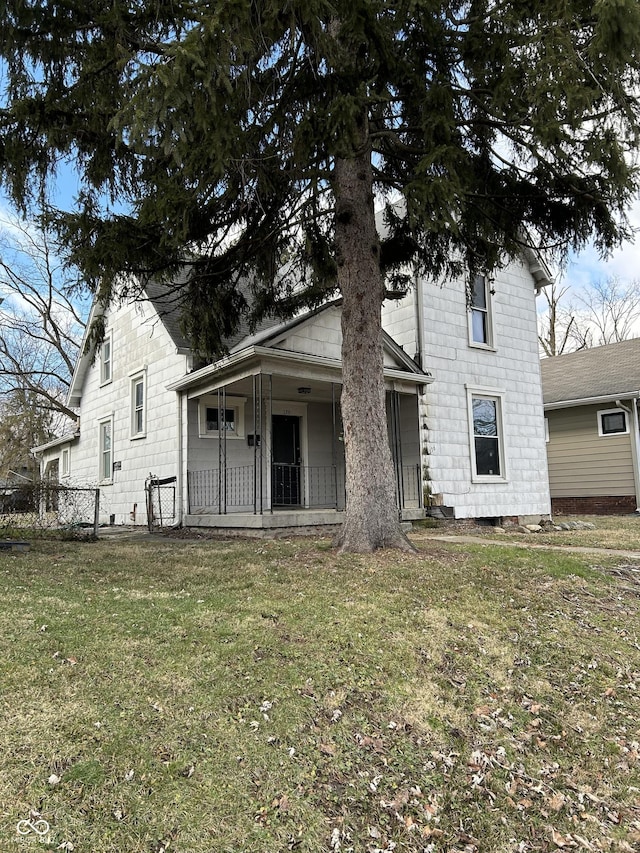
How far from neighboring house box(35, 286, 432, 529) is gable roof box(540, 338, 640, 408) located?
258 inches

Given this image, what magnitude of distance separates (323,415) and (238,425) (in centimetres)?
224

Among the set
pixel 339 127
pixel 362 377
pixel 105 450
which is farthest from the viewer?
pixel 105 450

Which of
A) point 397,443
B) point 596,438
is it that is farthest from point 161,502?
point 596,438

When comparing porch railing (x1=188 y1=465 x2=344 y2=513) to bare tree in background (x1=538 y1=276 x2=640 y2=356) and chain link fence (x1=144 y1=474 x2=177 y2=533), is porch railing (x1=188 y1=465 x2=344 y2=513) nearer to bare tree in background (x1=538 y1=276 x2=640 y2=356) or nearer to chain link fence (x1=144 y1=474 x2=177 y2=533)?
chain link fence (x1=144 y1=474 x2=177 y2=533)

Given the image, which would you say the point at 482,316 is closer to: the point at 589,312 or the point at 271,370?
the point at 271,370

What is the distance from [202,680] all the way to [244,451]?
30.1 feet

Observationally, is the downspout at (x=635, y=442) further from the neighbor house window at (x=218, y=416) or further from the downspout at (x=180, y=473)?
the downspout at (x=180, y=473)

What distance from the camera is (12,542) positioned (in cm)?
777

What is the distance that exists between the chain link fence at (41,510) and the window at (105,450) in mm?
4642

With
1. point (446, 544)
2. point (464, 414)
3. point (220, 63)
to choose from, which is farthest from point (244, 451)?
point (220, 63)

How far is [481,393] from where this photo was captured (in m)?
13.1

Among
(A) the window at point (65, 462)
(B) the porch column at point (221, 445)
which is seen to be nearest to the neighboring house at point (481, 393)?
(B) the porch column at point (221, 445)

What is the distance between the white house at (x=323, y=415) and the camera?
11336 mm

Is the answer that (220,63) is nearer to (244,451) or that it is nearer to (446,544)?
(446,544)
